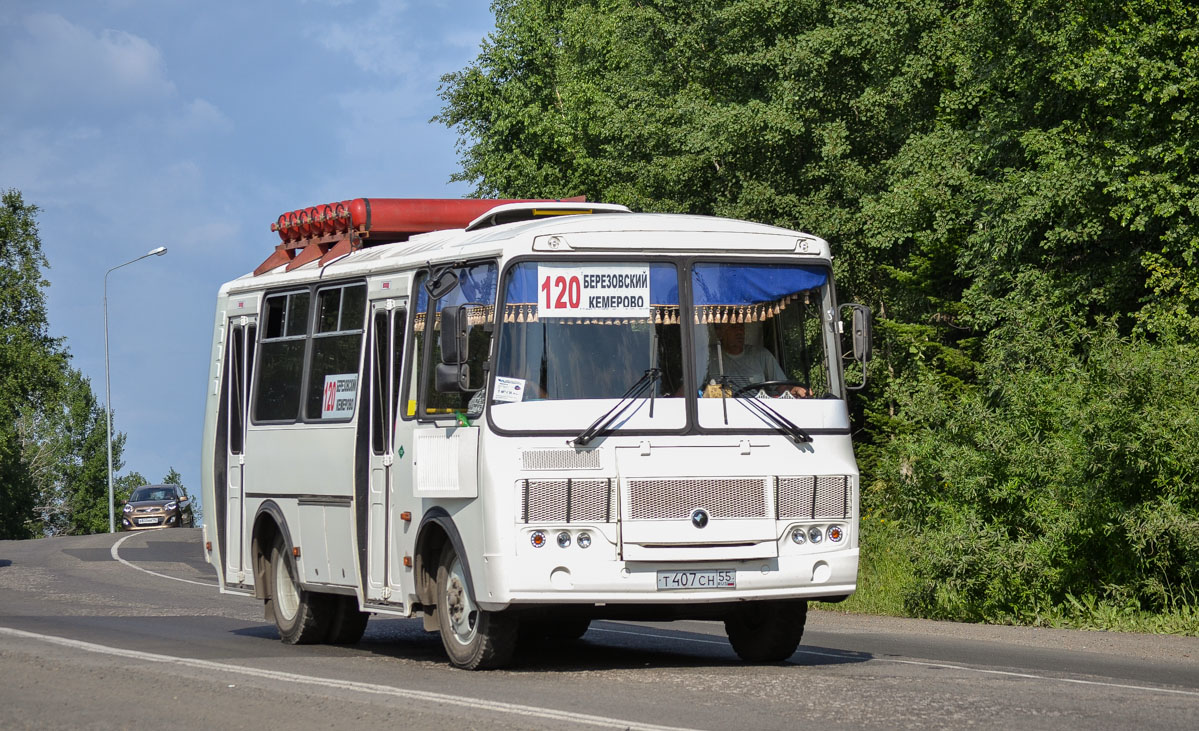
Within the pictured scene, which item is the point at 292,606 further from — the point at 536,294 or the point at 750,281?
the point at 750,281

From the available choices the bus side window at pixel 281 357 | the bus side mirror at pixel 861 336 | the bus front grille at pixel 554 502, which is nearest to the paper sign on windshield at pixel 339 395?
the bus side window at pixel 281 357

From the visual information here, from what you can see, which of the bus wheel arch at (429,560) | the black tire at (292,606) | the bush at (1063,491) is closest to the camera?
the bus wheel arch at (429,560)

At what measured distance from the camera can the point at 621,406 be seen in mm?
11078

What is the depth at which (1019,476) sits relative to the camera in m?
19.8

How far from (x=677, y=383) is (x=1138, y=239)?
736 inches

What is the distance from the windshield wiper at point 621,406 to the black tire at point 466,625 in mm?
1276

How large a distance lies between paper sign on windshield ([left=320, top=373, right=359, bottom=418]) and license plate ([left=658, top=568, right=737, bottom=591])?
11.6ft

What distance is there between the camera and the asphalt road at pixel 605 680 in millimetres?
8867

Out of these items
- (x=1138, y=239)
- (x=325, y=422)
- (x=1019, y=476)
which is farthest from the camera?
(x=1138, y=239)

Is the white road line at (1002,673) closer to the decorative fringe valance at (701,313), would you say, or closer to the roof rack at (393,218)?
the decorative fringe valance at (701,313)

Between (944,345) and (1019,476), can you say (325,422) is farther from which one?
(944,345)

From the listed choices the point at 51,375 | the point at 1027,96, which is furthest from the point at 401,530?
the point at 51,375

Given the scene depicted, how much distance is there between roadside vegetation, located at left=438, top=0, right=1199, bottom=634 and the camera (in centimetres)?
1817

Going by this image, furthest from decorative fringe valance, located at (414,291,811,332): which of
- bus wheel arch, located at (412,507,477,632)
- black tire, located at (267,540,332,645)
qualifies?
black tire, located at (267,540,332,645)
